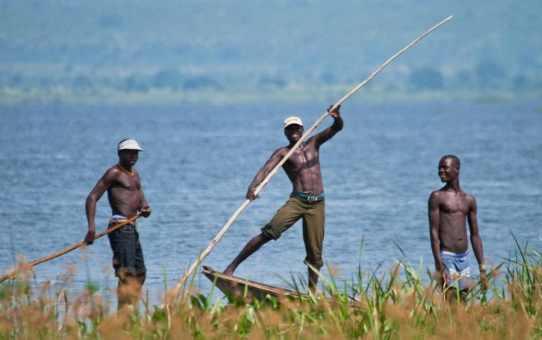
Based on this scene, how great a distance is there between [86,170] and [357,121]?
5565 cm

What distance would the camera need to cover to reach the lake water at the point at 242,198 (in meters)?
17.4

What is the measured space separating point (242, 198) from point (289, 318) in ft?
63.8

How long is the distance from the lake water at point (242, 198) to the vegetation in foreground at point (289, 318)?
1.28 ft

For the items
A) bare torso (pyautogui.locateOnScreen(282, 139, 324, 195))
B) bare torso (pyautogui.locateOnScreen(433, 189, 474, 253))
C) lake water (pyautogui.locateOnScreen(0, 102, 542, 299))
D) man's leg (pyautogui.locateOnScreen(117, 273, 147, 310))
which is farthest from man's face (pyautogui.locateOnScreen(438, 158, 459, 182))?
man's leg (pyautogui.locateOnScreen(117, 273, 147, 310))

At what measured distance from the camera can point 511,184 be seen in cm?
3262

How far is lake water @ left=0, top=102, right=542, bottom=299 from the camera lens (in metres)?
17.4

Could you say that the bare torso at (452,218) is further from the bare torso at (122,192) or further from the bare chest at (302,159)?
the bare torso at (122,192)

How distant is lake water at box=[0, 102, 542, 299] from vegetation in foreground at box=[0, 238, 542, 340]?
1.28 ft

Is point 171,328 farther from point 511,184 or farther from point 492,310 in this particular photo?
point 511,184

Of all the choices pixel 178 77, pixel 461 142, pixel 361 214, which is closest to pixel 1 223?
pixel 361 214

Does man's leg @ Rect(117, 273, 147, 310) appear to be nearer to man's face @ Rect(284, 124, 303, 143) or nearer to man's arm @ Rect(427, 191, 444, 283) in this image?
man's face @ Rect(284, 124, 303, 143)

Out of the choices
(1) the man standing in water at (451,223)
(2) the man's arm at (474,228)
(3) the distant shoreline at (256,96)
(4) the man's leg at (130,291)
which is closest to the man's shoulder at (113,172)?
(4) the man's leg at (130,291)

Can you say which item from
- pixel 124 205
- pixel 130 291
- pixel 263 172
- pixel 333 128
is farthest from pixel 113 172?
pixel 130 291

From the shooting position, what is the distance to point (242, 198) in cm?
2852
